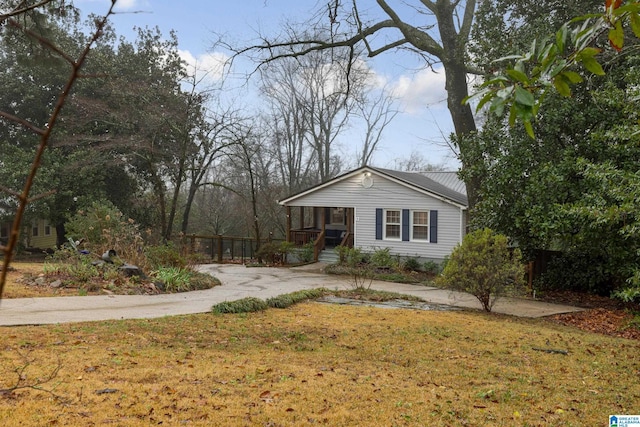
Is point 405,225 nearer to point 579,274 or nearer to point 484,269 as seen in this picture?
point 579,274

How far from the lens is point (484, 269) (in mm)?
11047

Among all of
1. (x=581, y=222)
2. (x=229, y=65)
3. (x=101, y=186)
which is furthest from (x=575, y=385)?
(x=101, y=186)

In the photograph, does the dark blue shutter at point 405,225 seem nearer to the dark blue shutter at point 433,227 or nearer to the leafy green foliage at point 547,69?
the dark blue shutter at point 433,227

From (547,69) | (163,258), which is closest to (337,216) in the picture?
(163,258)

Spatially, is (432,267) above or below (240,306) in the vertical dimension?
above

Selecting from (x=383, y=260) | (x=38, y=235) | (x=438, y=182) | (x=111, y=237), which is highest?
(x=438, y=182)

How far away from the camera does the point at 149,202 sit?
25906 mm

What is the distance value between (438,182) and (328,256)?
6.70 metres

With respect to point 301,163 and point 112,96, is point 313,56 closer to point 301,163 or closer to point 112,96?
point 301,163

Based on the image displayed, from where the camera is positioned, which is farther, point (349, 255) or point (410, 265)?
point (410, 265)

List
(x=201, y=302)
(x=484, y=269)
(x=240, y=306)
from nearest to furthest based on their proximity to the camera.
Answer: (x=240, y=306), (x=201, y=302), (x=484, y=269)

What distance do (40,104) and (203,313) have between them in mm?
19248

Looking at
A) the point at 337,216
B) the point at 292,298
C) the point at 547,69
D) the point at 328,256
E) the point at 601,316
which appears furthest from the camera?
the point at 337,216

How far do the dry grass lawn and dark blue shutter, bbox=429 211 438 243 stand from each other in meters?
11.9
